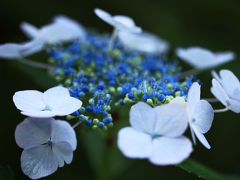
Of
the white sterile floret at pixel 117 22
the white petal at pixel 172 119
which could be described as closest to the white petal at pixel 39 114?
the white petal at pixel 172 119

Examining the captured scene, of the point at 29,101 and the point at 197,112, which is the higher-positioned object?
the point at 197,112

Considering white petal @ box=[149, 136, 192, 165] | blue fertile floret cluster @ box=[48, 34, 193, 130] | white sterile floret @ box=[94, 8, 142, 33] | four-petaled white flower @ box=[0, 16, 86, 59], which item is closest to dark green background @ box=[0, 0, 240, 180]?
four-petaled white flower @ box=[0, 16, 86, 59]

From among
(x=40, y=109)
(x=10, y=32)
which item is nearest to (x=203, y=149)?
(x=40, y=109)

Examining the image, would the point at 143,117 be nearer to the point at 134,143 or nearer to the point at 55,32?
the point at 134,143

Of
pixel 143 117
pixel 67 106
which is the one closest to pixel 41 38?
pixel 67 106

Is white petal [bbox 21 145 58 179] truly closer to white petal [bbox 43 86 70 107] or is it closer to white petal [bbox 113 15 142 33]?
white petal [bbox 43 86 70 107]

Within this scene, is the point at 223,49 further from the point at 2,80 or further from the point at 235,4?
the point at 2,80
